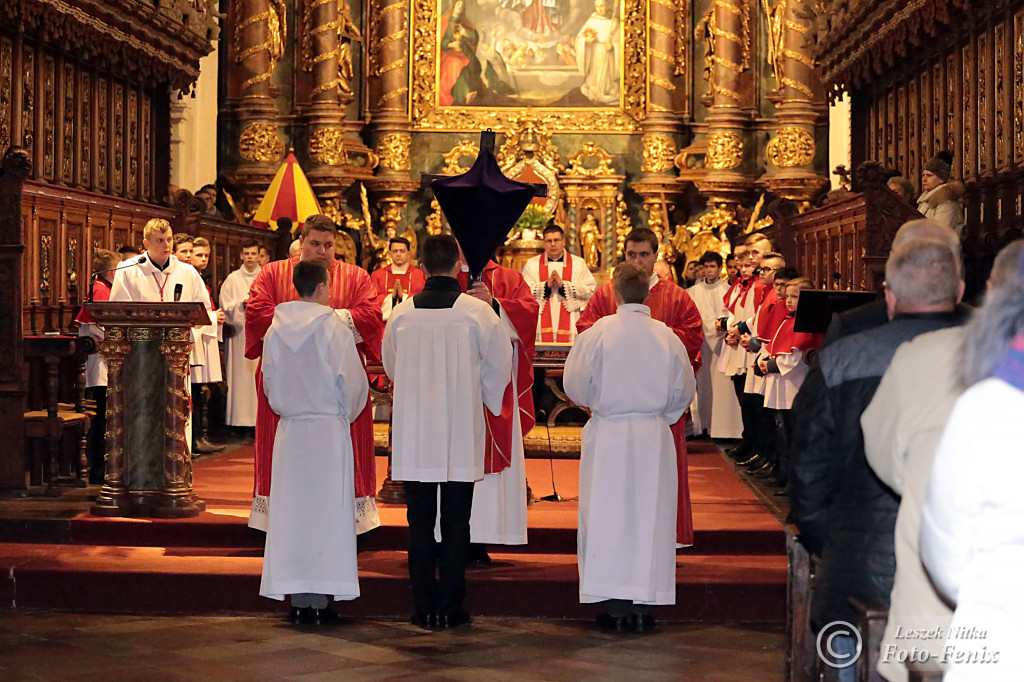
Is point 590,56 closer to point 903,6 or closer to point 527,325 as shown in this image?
point 903,6

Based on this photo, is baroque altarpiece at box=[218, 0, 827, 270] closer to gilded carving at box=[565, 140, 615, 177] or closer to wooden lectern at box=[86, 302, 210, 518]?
gilded carving at box=[565, 140, 615, 177]

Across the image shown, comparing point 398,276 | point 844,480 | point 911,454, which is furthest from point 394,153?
point 911,454

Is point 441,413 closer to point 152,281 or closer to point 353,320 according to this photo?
point 353,320

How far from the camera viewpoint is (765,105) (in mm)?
17562

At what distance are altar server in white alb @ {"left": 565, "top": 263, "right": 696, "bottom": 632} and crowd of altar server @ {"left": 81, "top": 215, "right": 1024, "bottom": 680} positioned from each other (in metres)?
0.01

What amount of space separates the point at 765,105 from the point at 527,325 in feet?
36.1

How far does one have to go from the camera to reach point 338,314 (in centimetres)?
719

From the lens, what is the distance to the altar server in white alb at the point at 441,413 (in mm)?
6305

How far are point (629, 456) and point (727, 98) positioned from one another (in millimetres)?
11539

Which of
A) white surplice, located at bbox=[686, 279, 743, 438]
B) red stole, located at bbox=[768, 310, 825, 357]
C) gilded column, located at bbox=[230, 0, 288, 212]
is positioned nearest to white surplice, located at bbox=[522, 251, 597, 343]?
white surplice, located at bbox=[686, 279, 743, 438]

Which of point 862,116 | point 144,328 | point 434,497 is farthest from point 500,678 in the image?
point 862,116

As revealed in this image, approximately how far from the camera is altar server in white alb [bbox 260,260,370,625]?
6.30 meters

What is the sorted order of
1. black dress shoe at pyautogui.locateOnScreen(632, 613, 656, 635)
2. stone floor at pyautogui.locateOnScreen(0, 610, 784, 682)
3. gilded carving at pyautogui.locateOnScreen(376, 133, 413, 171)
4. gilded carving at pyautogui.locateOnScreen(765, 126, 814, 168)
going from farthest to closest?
1. gilded carving at pyautogui.locateOnScreen(376, 133, 413, 171)
2. gilded carving at pyautogui.locateOnScreen(765, 126, 814, 168)
3. black dress shoe at pyautogui.locateOnScreen(632, 613, 656, 635)
4. stone floor at pyautogui.locateOnScreen(0, 610, 784, 682)

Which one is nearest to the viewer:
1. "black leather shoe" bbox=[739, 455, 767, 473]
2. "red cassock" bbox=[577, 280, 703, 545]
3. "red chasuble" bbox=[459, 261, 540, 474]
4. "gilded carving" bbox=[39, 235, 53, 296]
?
"red chasuble" bbox=[459, 261, 540, 474]
